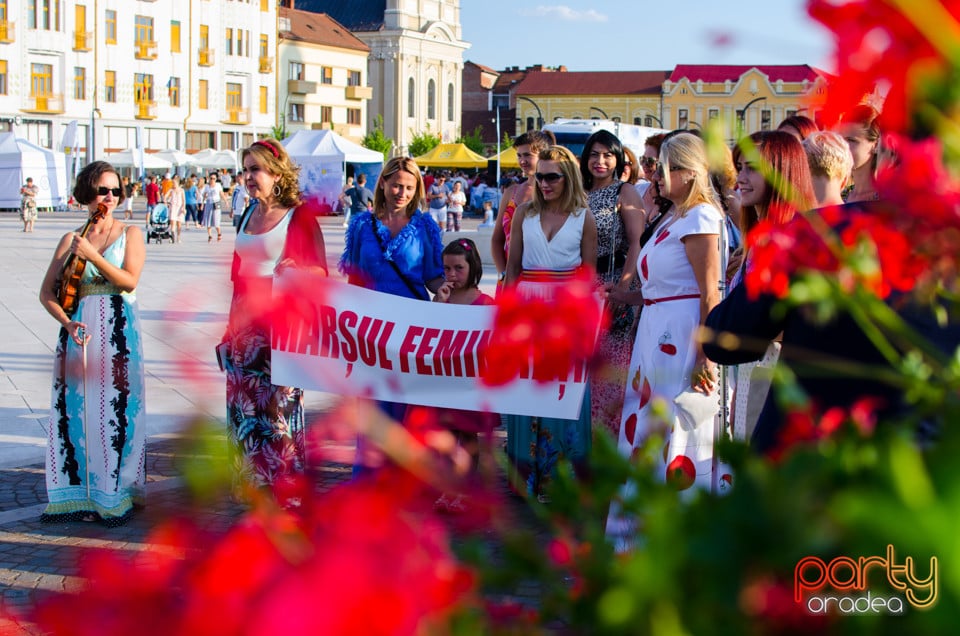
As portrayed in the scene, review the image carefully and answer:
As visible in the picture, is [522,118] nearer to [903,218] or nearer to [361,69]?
[361,69]

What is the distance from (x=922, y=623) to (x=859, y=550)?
0.18 ft

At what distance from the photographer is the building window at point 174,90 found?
65875 millimetres

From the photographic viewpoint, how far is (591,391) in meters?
6.36

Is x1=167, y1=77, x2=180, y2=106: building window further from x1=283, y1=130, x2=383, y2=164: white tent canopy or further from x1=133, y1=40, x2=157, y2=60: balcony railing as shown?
x1=283, y1=130, x2=383, y2=164: white tent canopy

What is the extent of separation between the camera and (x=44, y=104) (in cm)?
5747

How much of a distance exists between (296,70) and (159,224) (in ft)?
195

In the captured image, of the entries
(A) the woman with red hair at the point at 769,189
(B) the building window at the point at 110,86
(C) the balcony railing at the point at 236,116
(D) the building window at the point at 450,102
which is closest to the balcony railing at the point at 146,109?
(B) the building window at the point at 110,86

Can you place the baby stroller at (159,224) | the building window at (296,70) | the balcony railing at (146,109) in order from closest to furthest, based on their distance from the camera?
the baby stroller at (159,224), the balcony railing at (146,109), the building window at (296,70)

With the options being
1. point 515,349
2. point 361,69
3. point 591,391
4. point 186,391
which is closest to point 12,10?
point 361,69

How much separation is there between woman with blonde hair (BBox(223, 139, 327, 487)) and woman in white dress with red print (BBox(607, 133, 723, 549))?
1963 mm

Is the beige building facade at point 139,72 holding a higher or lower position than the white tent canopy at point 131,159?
higher

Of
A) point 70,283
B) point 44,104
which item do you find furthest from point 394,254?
point 44,104

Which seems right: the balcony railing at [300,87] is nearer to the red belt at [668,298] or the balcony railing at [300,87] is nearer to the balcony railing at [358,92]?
the balcony railing at [358,92]

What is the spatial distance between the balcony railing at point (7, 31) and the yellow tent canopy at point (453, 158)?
2128cm
